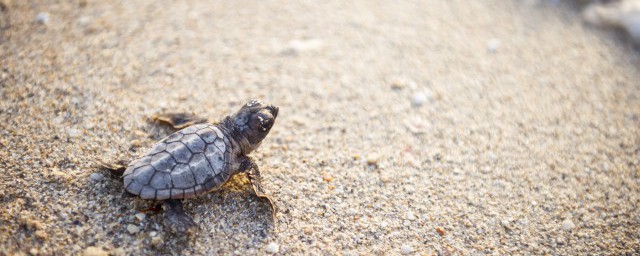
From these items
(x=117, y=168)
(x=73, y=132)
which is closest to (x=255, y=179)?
(x=117, y=168)

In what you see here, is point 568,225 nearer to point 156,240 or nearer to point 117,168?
point 156,240

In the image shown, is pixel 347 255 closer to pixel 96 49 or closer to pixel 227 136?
pixel 227 136

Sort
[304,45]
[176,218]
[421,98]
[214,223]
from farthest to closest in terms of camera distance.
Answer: [304,45], [421,98], [214,223], [176,218]

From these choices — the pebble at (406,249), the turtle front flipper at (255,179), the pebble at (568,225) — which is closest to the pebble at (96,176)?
the turtle front flipper at (255,179)

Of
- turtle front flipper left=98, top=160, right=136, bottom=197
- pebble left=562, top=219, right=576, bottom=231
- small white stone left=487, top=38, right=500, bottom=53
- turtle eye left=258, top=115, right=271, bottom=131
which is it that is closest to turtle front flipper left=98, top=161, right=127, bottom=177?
turtle front flipper left=98, top=160, right=136, bottom=197

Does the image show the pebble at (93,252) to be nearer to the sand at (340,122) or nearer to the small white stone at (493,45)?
the sand at (340,122)

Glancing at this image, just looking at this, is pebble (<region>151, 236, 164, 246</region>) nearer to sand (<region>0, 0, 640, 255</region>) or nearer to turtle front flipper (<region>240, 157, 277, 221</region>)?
sand (<region>0, 0, 640, 255</region>)
